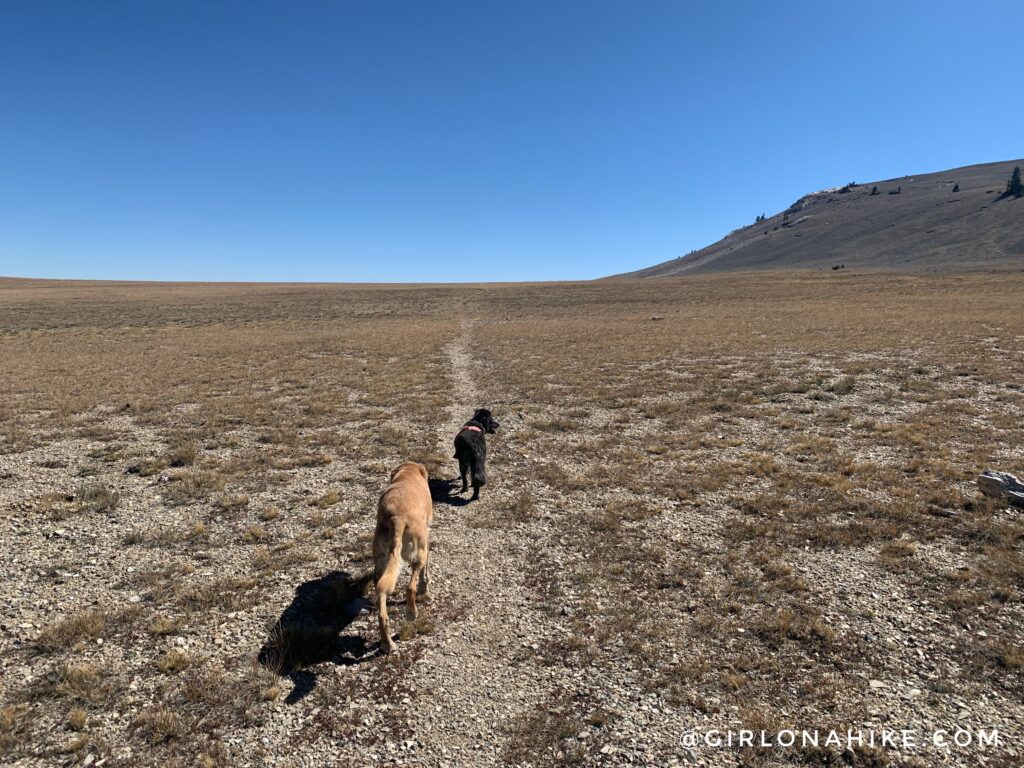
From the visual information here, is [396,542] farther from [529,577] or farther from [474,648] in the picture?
[529,577]

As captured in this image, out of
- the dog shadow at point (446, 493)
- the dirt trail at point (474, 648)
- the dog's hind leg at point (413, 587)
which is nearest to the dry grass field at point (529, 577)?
the dirt trail at point (474, 648)

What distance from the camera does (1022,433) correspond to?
12523 millimetres

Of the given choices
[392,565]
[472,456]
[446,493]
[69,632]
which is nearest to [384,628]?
[392,565]

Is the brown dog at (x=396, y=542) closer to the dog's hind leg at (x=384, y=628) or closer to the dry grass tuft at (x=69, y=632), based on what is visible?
the dog's hind leg at (x=384, y=628)

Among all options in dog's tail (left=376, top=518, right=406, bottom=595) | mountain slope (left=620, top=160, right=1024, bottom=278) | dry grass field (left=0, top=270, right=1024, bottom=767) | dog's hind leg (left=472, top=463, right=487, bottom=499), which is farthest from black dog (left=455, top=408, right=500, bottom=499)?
mountain slope (left=620, top=160, right=1024, bottom=278)

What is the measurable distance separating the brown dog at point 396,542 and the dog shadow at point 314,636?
53 centimetres

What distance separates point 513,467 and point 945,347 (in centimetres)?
2525

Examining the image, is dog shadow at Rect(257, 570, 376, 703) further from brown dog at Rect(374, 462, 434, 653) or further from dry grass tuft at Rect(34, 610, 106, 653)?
dry grass tuft at Rect(34, 610, 106, 653)

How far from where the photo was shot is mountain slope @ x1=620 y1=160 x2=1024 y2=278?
10475 cm

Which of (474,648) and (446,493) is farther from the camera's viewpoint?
(446,493)

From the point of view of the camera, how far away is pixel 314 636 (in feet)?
19.3

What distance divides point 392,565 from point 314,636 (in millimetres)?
1537

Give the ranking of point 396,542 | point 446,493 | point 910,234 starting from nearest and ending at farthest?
point 396,542 < point 446,493 < point 910,234

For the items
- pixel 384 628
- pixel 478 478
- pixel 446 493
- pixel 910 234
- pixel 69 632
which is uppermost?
pixel 910 234
